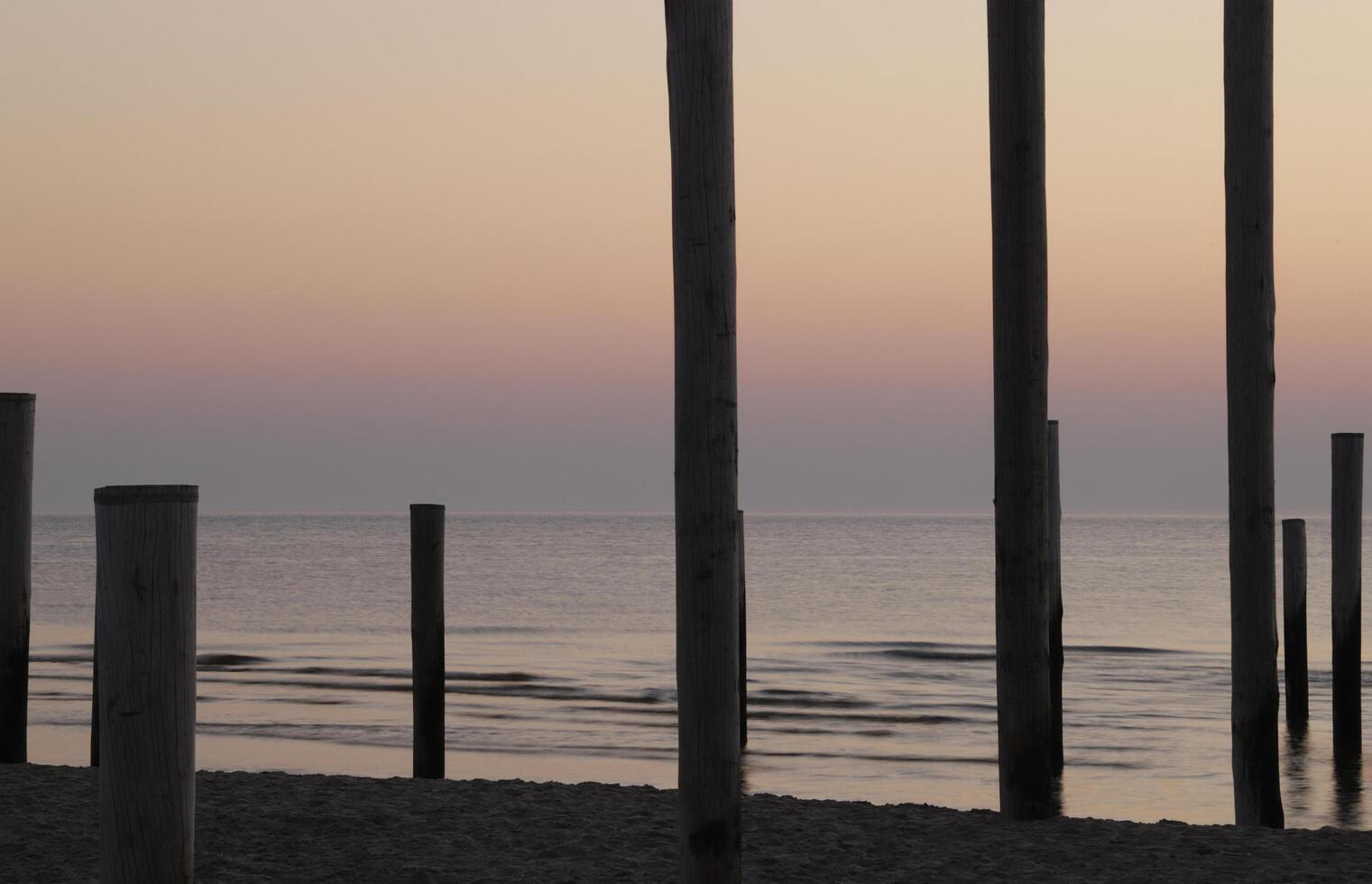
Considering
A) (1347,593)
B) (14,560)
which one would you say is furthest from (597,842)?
(1347,593)

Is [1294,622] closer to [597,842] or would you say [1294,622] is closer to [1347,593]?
[1347,593]

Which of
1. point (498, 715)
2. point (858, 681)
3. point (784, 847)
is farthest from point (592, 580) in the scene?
Result: point (784, 847)

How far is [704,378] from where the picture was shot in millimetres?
4355

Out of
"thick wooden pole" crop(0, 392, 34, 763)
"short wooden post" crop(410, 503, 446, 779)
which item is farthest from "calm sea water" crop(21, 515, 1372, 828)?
"thick wooden pole" crop(0, 392, 34, 763)

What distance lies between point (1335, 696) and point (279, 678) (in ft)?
41.1

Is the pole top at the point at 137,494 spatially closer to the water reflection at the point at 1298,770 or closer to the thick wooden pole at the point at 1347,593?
the water reflection at the point at 1298,770

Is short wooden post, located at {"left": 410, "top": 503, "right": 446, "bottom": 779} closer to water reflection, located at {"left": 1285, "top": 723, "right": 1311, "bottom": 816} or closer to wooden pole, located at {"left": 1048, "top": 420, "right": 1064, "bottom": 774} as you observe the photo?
wooden pole, located at {"left": 1048, "top": 420, "right": 1064, "bottom": 774}

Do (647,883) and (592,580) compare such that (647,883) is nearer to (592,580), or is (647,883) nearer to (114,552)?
(114,552)

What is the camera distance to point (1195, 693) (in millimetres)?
18656

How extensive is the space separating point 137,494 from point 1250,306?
497cm

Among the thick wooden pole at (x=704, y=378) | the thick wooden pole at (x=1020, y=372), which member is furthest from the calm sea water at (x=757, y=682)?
the thick wooden pole at (x=704, y=378)

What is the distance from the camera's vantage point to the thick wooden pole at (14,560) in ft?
25.8

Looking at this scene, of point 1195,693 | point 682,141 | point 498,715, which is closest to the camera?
point 682,141

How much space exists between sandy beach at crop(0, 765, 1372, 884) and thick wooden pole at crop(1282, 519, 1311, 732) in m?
7.34
